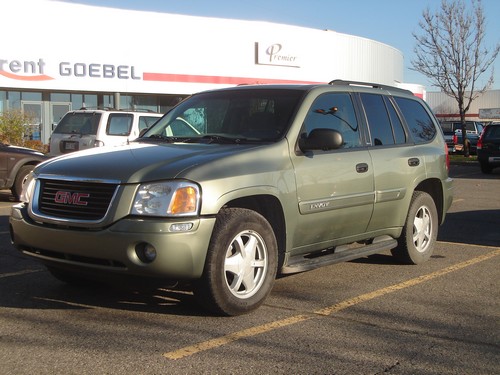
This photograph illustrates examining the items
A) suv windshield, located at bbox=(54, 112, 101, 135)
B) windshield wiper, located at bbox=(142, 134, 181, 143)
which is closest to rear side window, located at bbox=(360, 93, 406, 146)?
windshield wiper, located at bbox=(142, 134, 181, 143)

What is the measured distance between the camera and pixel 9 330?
4484 millimetres

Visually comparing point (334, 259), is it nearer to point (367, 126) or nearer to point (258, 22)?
A: point (367, 126)

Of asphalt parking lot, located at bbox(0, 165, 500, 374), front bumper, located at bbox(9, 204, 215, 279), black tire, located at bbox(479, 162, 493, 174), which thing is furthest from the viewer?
black tire, located at bbox(479, 162, 493, 174)

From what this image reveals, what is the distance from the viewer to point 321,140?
17.4ft

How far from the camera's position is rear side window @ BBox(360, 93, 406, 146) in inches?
249

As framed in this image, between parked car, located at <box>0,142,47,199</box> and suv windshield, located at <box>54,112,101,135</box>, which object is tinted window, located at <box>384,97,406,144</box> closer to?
parked car, located at <box>0,142,47,199</box>

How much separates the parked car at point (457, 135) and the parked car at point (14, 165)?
73.8 ft

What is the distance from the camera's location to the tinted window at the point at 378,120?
20.7ft

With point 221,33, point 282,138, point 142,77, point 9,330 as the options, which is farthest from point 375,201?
point 221,33

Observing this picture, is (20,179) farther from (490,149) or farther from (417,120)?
(490,149)

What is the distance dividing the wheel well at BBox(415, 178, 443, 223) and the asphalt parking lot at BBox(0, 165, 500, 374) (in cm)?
96

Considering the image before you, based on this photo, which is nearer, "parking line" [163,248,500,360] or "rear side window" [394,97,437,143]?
"parking line" [163,248,500,360]

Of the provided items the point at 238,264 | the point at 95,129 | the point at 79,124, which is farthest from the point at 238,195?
the point at 79,124

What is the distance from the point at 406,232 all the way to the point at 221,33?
30.6 metres
